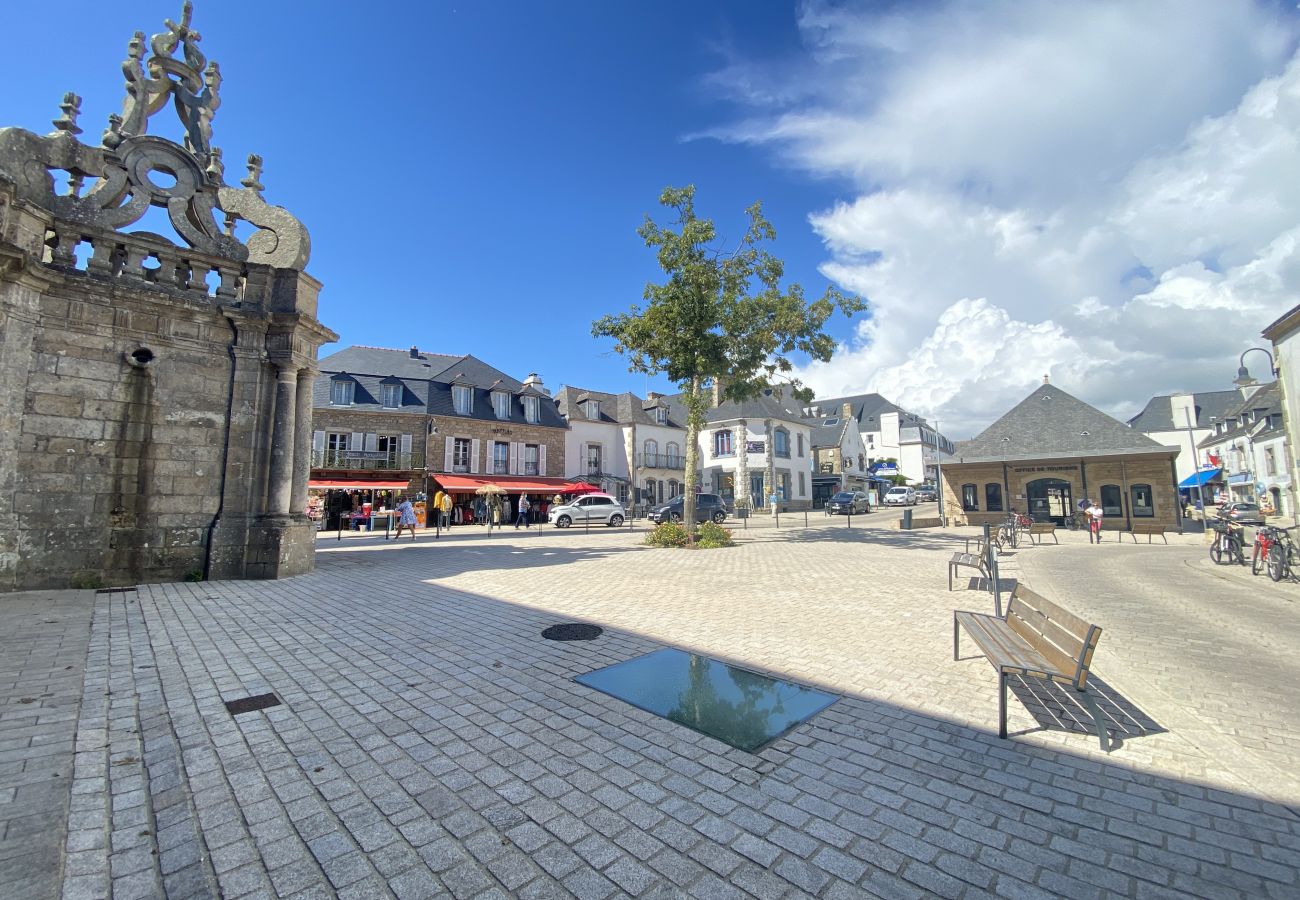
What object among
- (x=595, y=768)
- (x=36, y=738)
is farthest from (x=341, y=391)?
(x=595, y=768)

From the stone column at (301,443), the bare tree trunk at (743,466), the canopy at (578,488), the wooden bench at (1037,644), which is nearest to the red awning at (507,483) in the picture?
the canopy at (578,488)

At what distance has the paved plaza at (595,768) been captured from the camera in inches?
86.8

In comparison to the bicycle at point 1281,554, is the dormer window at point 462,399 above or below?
above

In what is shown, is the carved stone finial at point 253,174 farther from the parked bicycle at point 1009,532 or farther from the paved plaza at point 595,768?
the parked bicycle at point 1009,532

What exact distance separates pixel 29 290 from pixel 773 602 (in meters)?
11.2

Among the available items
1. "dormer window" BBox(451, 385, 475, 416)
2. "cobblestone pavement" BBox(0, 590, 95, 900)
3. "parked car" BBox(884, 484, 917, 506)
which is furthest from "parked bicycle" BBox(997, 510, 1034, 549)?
"parked car" BBox(884, 484, 917, 506)

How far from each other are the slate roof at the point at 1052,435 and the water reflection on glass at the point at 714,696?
25366 millimetres

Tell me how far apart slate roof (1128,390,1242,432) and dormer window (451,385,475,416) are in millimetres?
61725

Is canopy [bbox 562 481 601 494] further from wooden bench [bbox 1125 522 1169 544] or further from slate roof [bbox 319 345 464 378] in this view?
wooden bench [bbox 1125 522 1169 544]

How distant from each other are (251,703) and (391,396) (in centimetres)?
2781

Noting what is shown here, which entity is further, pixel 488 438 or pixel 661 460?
pixel 661 460

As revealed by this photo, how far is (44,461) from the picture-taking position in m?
7.80

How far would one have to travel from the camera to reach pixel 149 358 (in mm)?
8617

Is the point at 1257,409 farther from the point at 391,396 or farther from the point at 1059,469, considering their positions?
the point at 391,396
